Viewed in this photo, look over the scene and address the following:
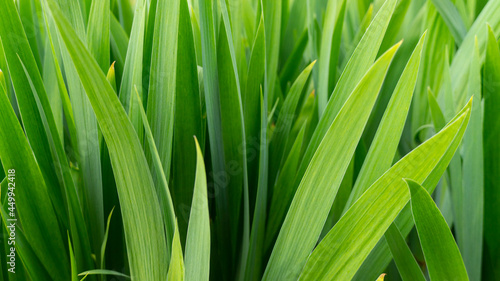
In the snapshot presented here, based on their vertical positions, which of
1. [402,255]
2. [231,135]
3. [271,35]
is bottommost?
[402,255]

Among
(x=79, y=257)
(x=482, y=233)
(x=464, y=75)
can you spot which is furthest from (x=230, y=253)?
(x=464, y=75)

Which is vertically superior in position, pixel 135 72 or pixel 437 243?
pixel 135 72

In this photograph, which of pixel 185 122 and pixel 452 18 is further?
pixel 452 18

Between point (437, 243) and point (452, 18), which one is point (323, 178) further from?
point (452, 18)

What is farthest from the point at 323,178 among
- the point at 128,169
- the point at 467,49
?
the point at 467,49

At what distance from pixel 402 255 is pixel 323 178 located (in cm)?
11

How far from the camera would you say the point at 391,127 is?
1.20ft

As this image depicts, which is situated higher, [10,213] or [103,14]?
[103,14]

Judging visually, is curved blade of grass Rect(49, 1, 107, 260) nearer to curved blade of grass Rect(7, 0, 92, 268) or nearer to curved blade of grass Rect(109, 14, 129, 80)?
curved blade of grass Rect(7, 0, 92, 268)

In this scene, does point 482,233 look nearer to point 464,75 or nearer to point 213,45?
point 464,75

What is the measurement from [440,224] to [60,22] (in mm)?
297

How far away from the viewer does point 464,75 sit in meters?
0.58

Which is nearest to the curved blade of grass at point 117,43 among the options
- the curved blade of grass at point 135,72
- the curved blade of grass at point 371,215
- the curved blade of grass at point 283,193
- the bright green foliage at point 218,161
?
the bright green foliage at point 218,161

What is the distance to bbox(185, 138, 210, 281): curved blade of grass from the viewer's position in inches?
11.4
